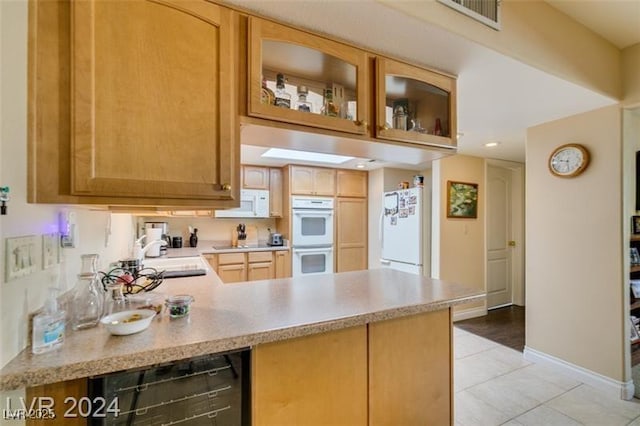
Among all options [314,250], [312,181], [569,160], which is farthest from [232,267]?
[569,160]

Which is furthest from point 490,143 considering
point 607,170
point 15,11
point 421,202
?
point 15,11

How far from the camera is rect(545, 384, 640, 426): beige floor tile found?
1.91 m

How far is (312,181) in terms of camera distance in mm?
4484

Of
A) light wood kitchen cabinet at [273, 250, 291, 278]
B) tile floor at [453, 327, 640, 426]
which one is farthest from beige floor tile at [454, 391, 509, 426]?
light wood kitchen cabinet at [273, 250, 291, 278]

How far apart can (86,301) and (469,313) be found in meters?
4.11

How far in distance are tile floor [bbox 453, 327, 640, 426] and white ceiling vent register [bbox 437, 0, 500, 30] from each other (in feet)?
7.65

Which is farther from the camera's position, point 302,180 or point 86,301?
point 302,180

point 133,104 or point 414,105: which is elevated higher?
point 414,105

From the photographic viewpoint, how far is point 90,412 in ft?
2.79

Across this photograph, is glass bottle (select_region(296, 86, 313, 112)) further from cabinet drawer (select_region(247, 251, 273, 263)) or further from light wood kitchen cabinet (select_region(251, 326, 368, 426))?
cabinet drawer (select_region(247, 251, 273, 263))

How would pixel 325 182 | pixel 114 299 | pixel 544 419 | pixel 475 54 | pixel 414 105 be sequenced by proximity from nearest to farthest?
pixel 114 299 → pixel 475 54 → pixel 414 105 → pixel 544 419 → pixel 325 182

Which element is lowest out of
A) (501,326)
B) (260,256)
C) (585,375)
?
(501,326)

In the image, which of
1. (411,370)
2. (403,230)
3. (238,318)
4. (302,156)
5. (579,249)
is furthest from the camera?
(403,230)

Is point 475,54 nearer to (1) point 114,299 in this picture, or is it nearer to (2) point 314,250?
(1) point 114,299
